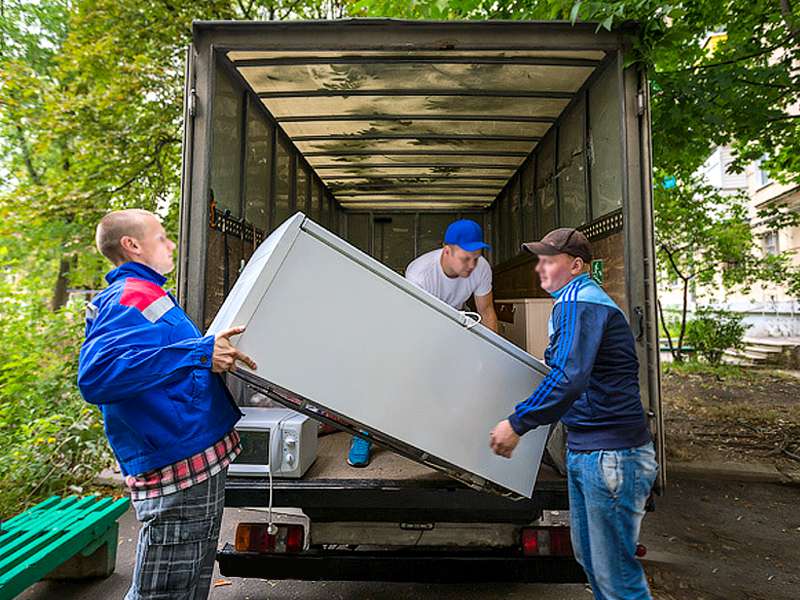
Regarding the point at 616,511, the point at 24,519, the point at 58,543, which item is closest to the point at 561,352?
the point at 616,511

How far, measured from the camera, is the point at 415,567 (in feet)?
7.82

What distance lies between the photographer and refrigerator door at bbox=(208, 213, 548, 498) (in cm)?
164

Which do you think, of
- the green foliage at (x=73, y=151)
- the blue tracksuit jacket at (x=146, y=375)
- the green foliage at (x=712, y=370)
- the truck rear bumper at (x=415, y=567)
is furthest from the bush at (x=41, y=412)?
the green foliage at (x=712, y=370)

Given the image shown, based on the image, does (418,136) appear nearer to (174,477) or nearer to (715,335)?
(174,477)

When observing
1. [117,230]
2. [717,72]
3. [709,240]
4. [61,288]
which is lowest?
[117,230]

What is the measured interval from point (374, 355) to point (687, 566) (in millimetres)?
3135

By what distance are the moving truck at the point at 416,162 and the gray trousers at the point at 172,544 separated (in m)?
0.54

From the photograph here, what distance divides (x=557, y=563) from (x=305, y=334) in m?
1.72

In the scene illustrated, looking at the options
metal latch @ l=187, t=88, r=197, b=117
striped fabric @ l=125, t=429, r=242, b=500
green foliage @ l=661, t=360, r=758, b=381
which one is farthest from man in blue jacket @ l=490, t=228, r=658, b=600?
green foliage @ l=661, t=360, r=758, b=381

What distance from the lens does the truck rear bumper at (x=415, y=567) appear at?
2.36 metres

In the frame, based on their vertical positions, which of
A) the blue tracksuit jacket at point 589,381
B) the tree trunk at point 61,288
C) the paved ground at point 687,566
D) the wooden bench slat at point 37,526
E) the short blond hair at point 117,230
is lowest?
the paved ground at point 687,566

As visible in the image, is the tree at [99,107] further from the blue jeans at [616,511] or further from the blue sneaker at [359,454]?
the blue jeans at [616,511]

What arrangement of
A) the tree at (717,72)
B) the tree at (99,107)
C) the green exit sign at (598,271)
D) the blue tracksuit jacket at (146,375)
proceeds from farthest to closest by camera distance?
the tree at (99,107)
the tree at (717,72)
the green exit sign at (598,271)
the blue tracksuit jacket at (146,375)

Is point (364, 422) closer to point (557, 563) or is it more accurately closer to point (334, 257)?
point (334, 257)
